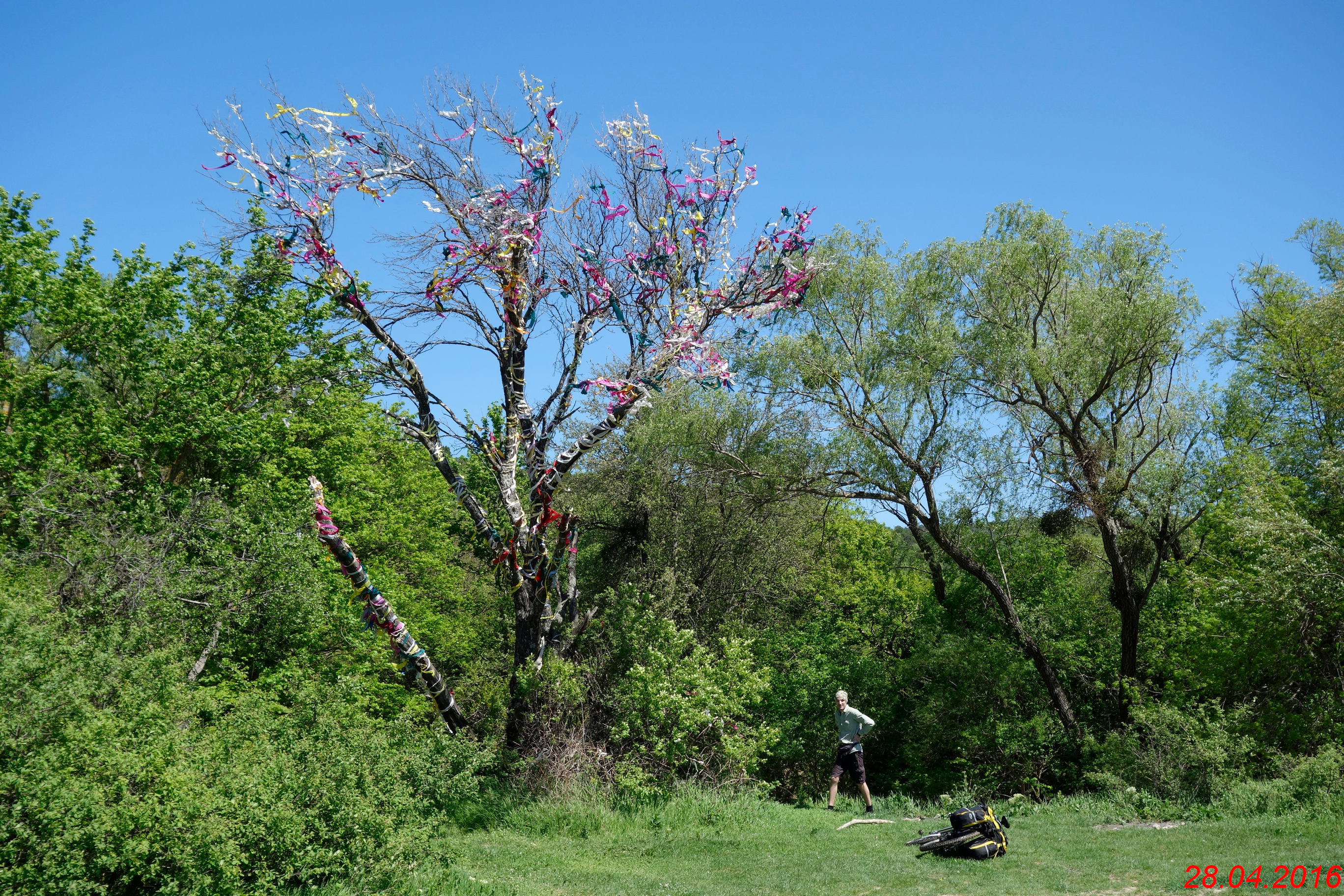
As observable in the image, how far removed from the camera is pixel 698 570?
54.5ft

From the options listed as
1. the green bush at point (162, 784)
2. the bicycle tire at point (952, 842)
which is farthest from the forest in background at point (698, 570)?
the bicycle tire at point (952, 842)

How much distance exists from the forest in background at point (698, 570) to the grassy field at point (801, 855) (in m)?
0.73

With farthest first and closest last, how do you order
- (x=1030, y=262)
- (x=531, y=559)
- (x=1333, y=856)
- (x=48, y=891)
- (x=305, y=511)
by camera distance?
(x=305, y=511) < (x=1030, y=262) < (x=531, y=559) < (x=1333, y=856) < (x=48, y=891)

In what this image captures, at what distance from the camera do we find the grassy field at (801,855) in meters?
6.78

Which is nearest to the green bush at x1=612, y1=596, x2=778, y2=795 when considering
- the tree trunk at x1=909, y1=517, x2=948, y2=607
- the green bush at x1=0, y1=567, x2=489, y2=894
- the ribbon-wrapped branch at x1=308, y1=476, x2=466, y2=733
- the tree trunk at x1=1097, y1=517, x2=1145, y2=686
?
the ribbon-wrapped branch at x1=308, y1=476, x2=466, y2=733

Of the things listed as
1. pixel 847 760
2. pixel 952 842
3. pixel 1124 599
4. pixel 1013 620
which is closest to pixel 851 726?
pixel 847 760

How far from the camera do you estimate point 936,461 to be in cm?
1449

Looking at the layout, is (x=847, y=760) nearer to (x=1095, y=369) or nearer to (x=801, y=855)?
(x=801, y=855)

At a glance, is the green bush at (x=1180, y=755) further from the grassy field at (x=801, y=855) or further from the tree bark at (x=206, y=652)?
the tree bark at (x=206, y=652)

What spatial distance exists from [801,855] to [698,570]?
8.60 metres

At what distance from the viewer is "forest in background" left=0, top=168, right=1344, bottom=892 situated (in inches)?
284

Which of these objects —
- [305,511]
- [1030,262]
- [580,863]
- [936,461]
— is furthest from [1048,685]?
[305,511]

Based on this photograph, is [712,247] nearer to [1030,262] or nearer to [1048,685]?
[1030,262]

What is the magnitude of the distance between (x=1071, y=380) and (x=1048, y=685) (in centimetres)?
576
